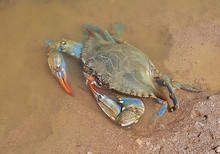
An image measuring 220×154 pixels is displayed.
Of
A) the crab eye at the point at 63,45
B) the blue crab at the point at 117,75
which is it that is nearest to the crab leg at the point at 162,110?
the blue crab at the point at 117,75

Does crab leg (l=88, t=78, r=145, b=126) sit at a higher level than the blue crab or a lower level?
lower

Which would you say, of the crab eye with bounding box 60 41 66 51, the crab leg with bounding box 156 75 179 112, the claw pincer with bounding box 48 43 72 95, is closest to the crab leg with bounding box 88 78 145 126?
the crab leg with bounding box 156 75 179 112

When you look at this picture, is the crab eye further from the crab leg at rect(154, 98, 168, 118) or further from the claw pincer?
the crab leg at rect(154, 98, 168, 118)

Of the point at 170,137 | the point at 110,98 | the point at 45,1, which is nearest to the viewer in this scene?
the point at 170,137

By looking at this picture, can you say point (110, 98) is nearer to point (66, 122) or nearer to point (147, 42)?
point (66, 122)

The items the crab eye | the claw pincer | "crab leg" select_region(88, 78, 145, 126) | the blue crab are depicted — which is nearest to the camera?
"crab leg" select_region(88, 78, 145, 126)

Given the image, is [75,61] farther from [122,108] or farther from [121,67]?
[122,108]

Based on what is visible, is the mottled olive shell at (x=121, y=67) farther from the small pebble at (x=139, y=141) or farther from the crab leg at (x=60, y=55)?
the small pebble at (x=139, y=141)

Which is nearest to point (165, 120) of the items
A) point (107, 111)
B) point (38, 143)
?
point (107, 111)
